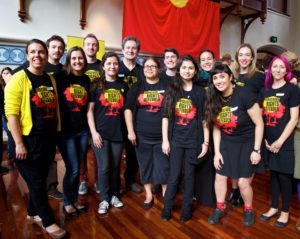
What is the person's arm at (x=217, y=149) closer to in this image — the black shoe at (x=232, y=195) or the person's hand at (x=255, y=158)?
the person's hand at (x=255, y=158)

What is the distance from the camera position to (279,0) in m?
7.81

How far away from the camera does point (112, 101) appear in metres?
2.11

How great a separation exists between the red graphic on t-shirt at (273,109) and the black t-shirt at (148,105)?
824 millimetres

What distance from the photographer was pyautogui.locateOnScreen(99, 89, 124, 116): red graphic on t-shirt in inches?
82.4

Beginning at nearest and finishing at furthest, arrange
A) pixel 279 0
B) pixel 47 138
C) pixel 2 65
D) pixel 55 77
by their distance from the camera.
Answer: pixel 47 138
pixel 55 77
pixel 2 65
pixel 279 0

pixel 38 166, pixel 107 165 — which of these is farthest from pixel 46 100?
pixel 107 165

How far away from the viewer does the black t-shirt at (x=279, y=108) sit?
6.04ft

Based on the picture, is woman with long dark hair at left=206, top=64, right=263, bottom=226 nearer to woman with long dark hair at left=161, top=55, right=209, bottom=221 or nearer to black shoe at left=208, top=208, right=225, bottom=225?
woman with long dark hair at left=161, top=55, right=209, bottom=221

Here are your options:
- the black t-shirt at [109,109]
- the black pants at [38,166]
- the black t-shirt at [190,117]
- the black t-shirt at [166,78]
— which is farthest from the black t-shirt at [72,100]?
the black t-shirt at [190,117]

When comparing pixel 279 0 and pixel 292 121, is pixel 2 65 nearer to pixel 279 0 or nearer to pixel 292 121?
pixel 292 121

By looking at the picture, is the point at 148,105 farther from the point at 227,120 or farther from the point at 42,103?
the point at 42,103

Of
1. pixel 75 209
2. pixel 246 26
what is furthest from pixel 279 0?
pixel 75 209

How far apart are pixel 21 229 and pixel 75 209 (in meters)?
0.43

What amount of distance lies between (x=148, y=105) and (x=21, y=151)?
100 centimetres
